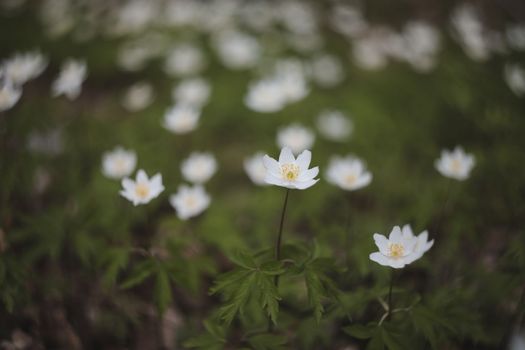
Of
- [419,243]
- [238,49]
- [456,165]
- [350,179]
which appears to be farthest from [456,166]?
[238,49]

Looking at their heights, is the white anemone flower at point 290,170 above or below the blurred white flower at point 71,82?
above

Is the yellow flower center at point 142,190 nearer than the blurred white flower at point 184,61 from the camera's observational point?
Yes

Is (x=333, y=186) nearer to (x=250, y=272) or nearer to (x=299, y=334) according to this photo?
(x=299, y=334)

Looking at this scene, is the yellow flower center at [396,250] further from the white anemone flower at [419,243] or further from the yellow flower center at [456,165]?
the yellow flower center at [456,165]

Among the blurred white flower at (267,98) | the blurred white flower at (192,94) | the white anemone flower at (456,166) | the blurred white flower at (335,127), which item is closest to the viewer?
the white anemone flower at (456,166)

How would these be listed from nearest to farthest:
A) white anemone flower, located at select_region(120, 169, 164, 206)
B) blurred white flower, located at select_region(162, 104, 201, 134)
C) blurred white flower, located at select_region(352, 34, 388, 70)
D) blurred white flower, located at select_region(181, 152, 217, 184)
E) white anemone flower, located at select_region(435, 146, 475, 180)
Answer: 1. white anemone flower, located at select_region(120, 169, 164, 206)
2. white anemone flower, located at select_region(435, 146, 475, 180)
3. blurred white flower, located at select_region(181, 152, 217, 184)
4. blurred white flower, located at select_region(162, 104, 201, 134)
5. blurred white flower, located at select_region(352, 34, 388, 70)

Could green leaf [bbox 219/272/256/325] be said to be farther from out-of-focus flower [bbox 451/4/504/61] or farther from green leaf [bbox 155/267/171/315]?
out-of-focus flower [bbox 451/4/504/61]

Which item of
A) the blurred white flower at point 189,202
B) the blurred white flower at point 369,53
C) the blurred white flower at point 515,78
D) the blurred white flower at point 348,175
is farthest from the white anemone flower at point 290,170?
the blurred white flower at point 369,53

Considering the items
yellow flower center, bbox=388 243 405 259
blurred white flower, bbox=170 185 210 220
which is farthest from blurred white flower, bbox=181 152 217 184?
yellow flower center, bbox=388 243 405 259
